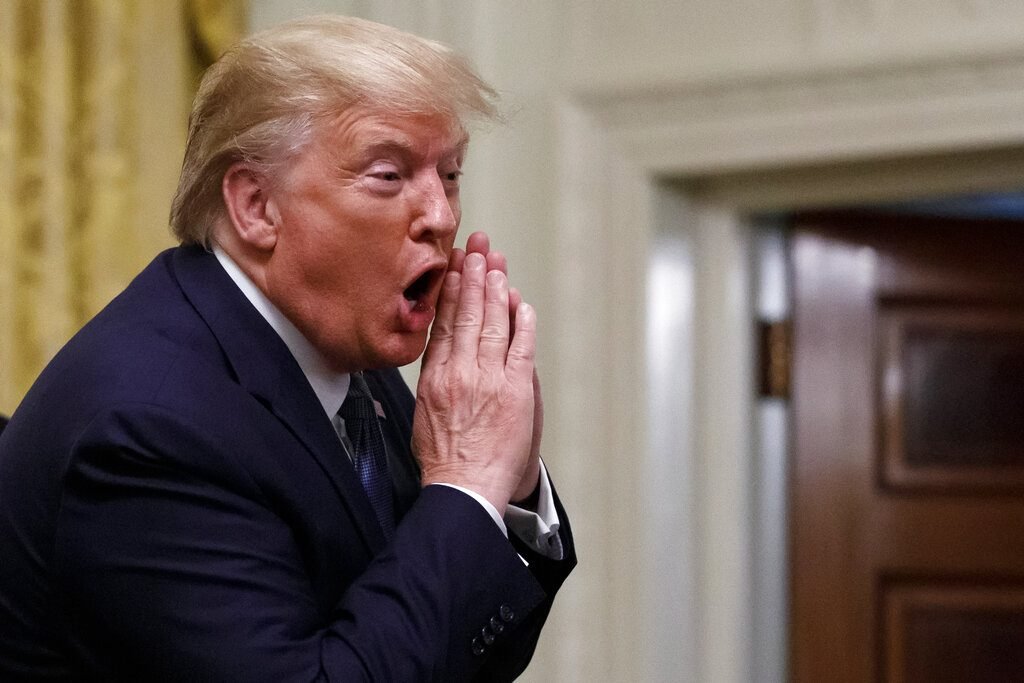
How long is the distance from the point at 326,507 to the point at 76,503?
0.20 m

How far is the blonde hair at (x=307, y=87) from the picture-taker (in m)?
1.19

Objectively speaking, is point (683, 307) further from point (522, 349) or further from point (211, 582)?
point (211, 582)

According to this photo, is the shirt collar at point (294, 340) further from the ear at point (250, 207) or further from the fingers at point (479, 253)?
the fingers at point (479, 253)

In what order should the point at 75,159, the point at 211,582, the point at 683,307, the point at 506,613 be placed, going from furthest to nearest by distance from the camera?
the point at 683,307 → the point at 75,159 → the point at 506,613 → the point at 211,582

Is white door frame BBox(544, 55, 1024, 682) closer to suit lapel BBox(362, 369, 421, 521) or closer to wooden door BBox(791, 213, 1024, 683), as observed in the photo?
wooden door BBox(791, 213, 1024, 683)

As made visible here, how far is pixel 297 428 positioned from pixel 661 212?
154cm

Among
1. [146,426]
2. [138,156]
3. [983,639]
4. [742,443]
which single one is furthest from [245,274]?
[983,639]

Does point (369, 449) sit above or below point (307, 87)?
below

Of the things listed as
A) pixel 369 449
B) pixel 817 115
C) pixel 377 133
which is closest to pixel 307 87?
pixel 377 133

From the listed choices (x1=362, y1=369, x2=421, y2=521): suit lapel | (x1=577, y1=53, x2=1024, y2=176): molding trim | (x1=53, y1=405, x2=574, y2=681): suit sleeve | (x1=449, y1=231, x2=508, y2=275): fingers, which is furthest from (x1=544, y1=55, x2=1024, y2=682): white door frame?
(x1=53, y1=405, x2=574, y2=681): suit sleeve

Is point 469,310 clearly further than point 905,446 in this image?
No

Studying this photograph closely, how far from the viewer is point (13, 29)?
2453 millimetres

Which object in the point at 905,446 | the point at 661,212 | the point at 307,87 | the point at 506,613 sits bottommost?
the point at 506,613

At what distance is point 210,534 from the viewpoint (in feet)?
3.44
